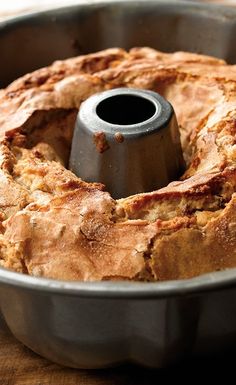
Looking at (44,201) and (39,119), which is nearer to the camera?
(44,201)

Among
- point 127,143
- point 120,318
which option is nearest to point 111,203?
point 127,143

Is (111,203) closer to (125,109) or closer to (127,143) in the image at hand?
(127,143)

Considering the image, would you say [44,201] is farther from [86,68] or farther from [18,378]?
[86,68]

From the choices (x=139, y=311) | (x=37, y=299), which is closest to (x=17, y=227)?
(x=37, y=299)

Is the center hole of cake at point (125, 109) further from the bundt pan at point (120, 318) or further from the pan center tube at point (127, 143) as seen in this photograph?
the bundt pan at point (120, 318)

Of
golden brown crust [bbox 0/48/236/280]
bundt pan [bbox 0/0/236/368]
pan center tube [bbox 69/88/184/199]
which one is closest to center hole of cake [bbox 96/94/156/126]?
pan center tube [bbox 69/88/184/199]
